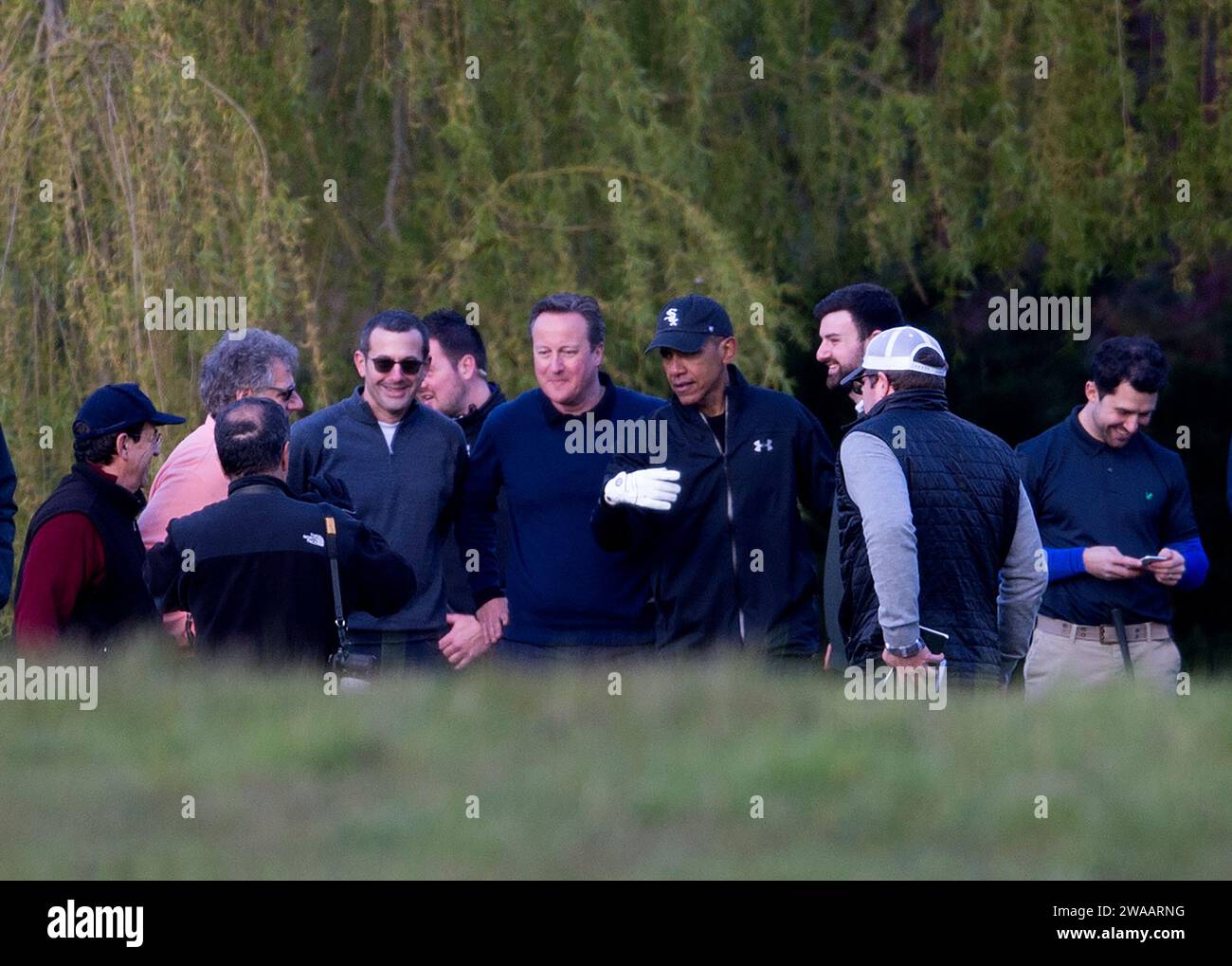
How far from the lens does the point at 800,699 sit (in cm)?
397

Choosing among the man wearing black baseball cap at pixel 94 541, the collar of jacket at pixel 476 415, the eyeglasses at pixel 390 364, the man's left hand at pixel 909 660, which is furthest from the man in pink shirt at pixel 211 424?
the man's left hand at pixel 909 660

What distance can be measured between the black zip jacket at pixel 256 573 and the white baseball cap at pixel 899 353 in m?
1.43

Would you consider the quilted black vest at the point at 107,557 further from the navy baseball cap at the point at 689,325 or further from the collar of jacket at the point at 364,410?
the navy baseball cap at the point at 689,325

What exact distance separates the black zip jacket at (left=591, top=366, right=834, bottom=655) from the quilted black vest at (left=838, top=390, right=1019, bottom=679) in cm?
82

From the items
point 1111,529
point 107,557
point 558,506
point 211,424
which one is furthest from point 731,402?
point 107,557

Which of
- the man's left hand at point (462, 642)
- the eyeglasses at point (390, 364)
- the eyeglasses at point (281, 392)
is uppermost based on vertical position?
the eyeglasses at point (390, 364)

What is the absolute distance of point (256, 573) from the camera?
4.91 meters

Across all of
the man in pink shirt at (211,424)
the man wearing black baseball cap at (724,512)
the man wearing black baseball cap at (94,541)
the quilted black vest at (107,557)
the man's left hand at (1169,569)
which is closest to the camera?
the man wearing black baseball cap at (94,541)

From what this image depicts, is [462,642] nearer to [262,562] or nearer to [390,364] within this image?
[390,364]

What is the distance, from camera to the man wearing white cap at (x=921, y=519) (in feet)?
15.8

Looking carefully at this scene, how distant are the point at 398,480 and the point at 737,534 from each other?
1.15 metres

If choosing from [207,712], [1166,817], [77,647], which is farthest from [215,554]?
[1166,817]

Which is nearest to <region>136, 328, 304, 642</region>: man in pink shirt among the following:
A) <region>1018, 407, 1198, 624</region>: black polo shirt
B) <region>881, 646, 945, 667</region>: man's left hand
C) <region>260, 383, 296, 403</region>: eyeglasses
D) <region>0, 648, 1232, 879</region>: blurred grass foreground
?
<region>260, 383, 296, 403</region>: eyeglasses

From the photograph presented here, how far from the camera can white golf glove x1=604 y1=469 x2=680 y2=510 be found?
5.68m
